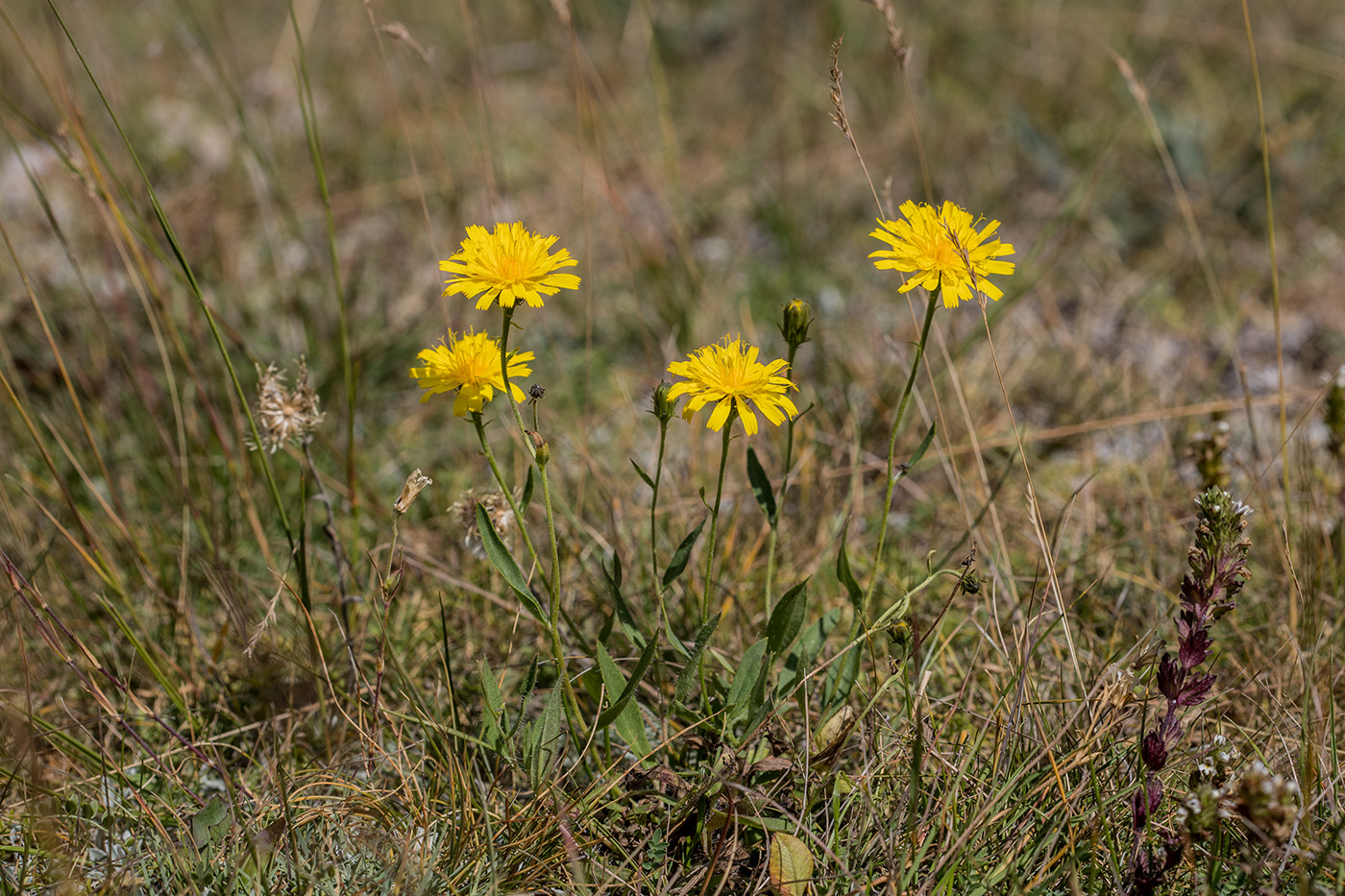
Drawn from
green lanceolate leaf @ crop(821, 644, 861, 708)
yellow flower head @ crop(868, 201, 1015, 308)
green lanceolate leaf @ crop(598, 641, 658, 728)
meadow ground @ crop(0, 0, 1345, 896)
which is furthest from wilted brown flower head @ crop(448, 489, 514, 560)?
yellow flower head @ crop(868, 201, 1015, 308)

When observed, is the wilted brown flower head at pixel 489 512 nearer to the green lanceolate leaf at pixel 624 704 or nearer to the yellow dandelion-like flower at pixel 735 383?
the green lanceolate leaf at pixel 624 704

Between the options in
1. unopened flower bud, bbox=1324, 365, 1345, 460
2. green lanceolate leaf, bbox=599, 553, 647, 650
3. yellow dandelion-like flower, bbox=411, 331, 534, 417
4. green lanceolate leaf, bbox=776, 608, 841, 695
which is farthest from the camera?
unopened flower bud, bbox=1324, 365, 1345, 460

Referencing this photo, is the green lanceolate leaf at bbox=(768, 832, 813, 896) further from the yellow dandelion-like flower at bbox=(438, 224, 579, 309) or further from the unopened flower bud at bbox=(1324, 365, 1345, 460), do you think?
the unopened flower bud at bbox=(1324, 365, 1345, 460)

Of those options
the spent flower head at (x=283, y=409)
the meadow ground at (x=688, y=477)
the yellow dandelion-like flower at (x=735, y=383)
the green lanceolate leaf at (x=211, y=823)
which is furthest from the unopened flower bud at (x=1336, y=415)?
the green lanceolate leaf at (x=211, y=823)

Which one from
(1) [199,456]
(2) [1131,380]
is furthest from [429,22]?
(2) [1131,380]

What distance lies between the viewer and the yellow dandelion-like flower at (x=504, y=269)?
105 centimetres

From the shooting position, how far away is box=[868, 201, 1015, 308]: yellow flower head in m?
1.09

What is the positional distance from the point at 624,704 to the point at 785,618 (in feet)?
0.81

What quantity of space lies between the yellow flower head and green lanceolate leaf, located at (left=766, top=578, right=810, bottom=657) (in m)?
0.42

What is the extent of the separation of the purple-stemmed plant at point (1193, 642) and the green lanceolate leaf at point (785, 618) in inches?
17.6

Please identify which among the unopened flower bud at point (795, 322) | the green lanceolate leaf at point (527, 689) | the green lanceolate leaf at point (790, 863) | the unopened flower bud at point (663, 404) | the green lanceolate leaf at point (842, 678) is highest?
the unopened flower bud at point (795, 322)

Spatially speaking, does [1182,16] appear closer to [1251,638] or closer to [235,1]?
[1251,638]

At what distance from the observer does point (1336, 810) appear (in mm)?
1171

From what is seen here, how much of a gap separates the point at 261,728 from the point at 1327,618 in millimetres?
1749
